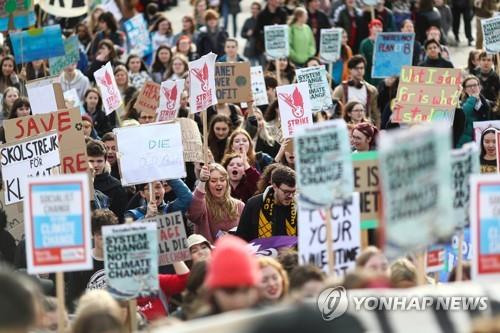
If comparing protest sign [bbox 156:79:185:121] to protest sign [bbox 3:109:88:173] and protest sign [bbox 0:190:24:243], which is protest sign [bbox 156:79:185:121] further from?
protest sign [bbox 0:190:24:243]

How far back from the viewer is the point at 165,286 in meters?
9.11

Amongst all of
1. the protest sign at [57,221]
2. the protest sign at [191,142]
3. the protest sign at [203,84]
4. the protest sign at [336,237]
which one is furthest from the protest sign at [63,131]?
the protest sign at [57,221]

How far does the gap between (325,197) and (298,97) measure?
5.62 meters

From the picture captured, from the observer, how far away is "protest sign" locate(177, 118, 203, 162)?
12.7 meters

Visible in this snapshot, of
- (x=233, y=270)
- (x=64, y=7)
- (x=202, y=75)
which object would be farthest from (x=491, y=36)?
(x=233, y=270)

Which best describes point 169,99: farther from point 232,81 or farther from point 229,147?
point 229,147

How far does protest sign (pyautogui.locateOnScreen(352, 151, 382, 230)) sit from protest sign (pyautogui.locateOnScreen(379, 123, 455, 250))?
2384 mm

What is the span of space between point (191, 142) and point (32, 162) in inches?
98.6

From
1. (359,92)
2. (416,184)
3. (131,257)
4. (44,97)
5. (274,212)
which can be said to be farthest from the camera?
(359,92)

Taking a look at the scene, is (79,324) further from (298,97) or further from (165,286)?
(298,97)

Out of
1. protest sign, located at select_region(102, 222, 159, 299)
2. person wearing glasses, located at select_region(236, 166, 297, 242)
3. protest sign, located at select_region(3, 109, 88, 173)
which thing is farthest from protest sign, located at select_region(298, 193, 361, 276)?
protest sign, located at select_region(3, 109, 88, 173)

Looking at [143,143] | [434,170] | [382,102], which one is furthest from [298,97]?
[434,170]

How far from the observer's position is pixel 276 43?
1881 cm

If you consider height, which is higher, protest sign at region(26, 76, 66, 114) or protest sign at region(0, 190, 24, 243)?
protest sign at region(26, 76, 66, 114)
